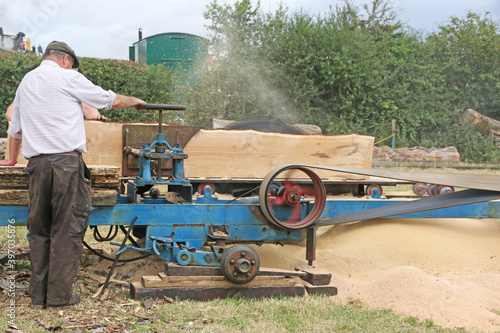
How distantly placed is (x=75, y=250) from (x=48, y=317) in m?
0.46

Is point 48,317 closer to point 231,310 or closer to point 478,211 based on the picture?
point 231,310

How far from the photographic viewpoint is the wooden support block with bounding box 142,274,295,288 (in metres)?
3.78

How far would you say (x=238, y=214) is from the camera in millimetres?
4195

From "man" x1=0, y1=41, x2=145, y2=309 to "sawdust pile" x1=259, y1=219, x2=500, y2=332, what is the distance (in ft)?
6.29

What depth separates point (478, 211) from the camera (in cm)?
508

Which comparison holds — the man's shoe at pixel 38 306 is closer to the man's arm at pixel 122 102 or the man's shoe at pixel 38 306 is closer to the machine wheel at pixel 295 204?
the man's arm at pixel 122 102

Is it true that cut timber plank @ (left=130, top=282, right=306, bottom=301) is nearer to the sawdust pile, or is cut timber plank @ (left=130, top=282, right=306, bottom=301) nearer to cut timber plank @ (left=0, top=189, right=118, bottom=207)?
the sawdust pile

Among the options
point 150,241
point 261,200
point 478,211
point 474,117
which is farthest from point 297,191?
point 474,117

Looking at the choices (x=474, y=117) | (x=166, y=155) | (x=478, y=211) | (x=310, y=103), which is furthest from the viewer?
(x=474, y=117)

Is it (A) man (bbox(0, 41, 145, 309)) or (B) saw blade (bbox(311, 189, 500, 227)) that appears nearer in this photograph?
(A) man (bbox(0, 41, 145, 309))

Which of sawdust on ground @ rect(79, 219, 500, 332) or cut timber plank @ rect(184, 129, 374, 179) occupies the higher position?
cut timber plank @ rect(184, 129, 374, 179)

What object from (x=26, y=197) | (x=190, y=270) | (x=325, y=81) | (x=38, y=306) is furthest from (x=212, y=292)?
(x=325, y=81)

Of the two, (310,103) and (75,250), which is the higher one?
(310,103)

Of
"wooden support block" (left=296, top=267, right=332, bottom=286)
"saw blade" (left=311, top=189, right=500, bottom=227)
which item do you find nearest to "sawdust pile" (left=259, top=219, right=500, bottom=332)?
"wooden support block" (left=296, top=267, right=332, bottom=286)
